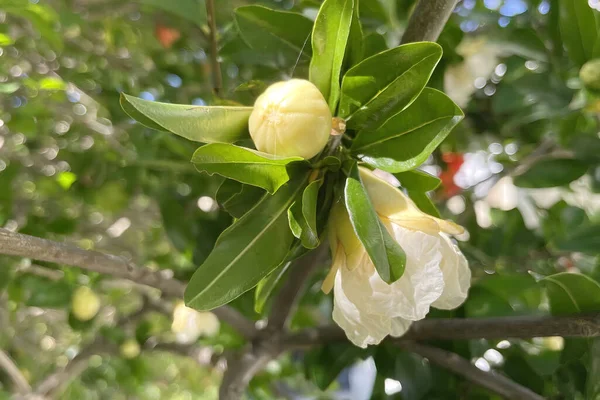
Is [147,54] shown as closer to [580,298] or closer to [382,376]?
[382,376]

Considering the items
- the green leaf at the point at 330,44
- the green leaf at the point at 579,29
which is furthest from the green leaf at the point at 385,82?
the green leaf at the point at 579,29

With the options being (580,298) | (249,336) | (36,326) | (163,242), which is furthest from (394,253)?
(36,326)

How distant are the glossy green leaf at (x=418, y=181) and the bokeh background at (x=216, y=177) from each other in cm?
13

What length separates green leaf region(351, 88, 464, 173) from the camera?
362mm

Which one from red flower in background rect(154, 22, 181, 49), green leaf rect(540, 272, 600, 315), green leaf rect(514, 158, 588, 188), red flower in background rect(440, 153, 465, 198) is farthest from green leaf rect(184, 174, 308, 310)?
red flower in background rect(154, 22, 181, 49)

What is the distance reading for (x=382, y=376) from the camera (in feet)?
2.08

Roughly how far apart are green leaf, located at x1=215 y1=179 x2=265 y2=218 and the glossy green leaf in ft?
0.39

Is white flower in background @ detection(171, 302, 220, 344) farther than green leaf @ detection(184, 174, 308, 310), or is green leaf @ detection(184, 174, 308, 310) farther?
white flower in background @ detection(171, 302, 220, 344)

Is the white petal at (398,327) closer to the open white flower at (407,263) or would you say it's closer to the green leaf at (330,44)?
the open white flower at (407,263)

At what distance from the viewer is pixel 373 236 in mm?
315

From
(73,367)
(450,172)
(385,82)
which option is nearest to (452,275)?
(385,82)

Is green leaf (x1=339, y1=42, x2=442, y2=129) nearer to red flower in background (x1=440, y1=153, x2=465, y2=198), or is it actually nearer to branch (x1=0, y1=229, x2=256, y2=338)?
branch (x1=0, y1=229, x2=256, y2=338)

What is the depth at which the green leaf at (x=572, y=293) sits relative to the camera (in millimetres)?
426

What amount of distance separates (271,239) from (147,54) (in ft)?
2.90
